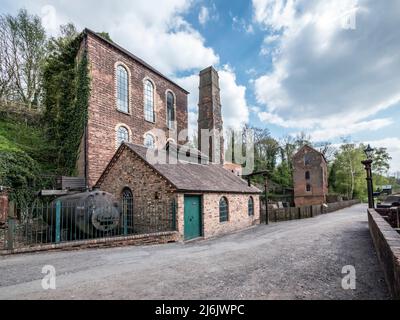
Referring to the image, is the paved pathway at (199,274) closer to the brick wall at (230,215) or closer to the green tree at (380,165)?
the brick wall at (230,215)

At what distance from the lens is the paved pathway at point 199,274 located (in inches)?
155

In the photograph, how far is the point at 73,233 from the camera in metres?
9.17

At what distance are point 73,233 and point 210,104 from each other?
1666 centimetres

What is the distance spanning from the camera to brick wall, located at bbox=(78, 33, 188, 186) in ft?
48.6

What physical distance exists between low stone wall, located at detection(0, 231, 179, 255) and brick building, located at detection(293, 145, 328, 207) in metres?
33.2

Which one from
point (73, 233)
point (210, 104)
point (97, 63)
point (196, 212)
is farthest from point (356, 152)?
point (73, 233)

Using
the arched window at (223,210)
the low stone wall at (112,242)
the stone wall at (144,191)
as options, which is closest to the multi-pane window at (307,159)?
the arched window at (223,210)

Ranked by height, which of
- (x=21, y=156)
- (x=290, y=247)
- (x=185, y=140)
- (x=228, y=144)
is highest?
(x=228, y=144)

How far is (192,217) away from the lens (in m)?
10.9

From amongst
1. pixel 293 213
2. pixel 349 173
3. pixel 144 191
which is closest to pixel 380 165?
pixel 349 173

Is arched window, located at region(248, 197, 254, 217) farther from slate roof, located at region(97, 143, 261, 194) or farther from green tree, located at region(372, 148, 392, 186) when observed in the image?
green tree, located at region(372, 148, 392, 186)

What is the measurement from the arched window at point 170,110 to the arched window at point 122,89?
522 centimetres

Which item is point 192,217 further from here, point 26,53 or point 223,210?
point 26,53
